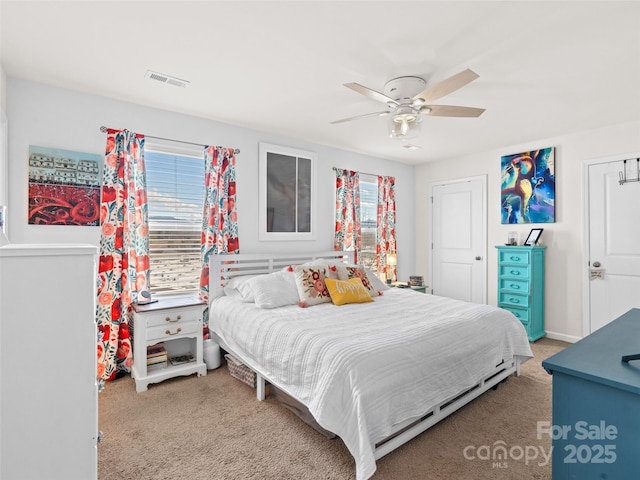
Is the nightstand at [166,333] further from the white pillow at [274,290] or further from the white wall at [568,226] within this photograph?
the white wall at [568,226]

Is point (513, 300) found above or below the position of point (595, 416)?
below

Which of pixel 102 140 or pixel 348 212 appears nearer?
pixel 102 140

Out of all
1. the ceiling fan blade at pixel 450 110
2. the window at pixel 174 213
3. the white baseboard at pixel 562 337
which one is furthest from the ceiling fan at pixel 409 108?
the white baseboard at pixel 562 337

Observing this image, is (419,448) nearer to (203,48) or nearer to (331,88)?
(331,88)

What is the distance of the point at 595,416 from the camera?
1.23m

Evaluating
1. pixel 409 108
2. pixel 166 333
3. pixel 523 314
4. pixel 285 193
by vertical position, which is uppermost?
pixel 409 108

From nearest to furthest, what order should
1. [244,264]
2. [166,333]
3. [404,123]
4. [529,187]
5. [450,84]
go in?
[450,84]
[404,123]
[166,333]
[244,264]
[529,187]

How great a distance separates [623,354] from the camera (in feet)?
4.60

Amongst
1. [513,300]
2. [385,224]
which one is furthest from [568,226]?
[385,224]

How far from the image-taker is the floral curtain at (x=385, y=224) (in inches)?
210

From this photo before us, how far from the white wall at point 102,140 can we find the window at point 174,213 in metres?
0.21

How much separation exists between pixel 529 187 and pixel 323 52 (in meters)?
3.64

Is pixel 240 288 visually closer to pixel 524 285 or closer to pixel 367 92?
pixel 367 92

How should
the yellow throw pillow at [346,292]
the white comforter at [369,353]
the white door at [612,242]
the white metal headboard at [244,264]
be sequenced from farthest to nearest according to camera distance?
the white door at [612,242], the white metal headboard at [244,264], the yellow throw pillow at [346,292], the white comforter at [369,353]
